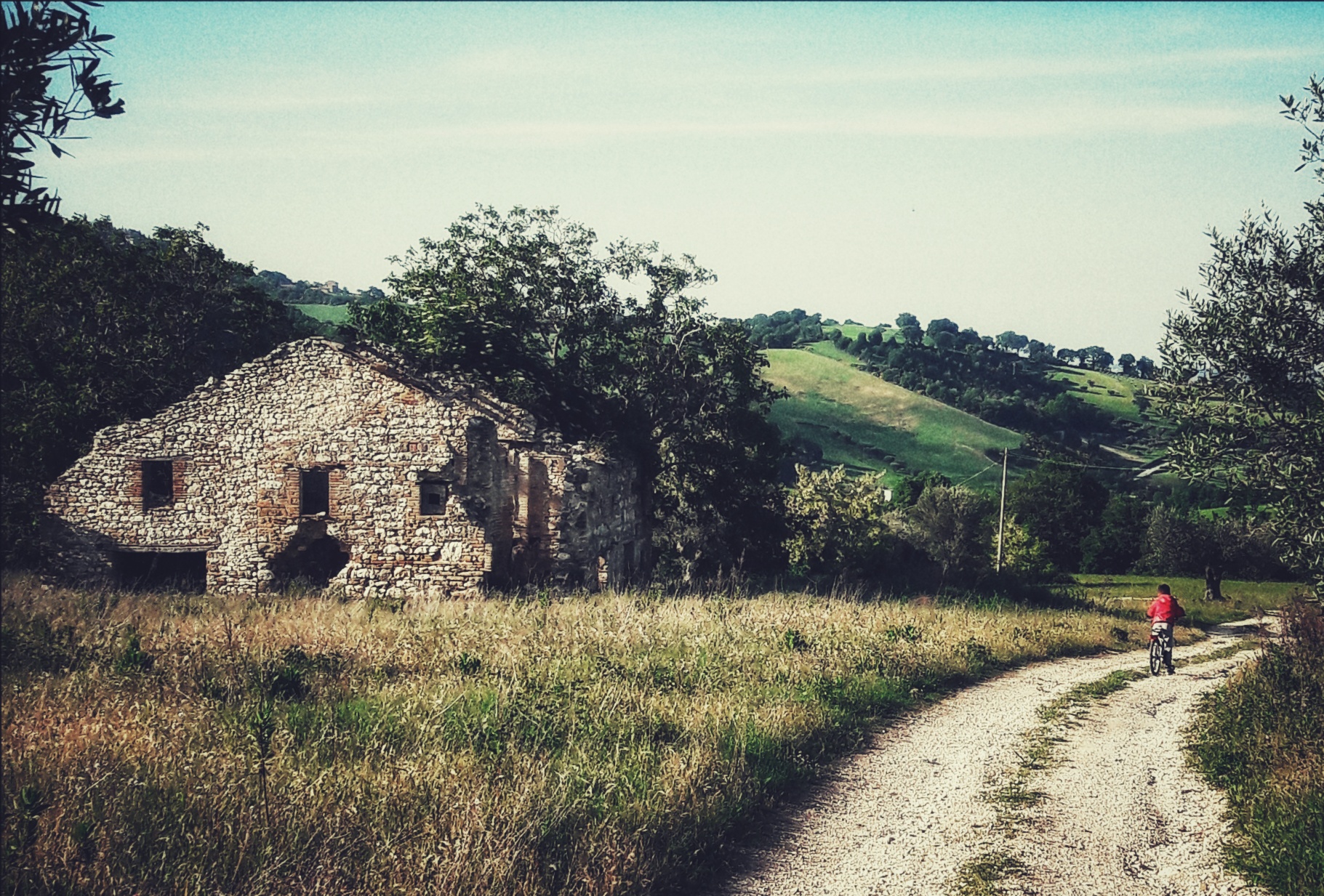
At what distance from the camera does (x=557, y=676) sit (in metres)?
9.77

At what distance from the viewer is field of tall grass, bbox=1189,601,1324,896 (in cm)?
661

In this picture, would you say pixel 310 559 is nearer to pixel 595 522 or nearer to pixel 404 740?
pixel 595 522

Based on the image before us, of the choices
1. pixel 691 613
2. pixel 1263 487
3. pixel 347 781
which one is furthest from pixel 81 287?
pixel 1263 487

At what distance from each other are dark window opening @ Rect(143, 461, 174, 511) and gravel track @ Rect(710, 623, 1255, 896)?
17886 mm

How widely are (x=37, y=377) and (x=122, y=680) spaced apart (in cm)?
2047

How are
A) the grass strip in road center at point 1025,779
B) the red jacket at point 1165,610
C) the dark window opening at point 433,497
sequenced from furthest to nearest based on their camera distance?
1. the dark window opening at point 433,497
2. the red jacket at point 1165,610
3. the grass strip in road center at point 1025,779

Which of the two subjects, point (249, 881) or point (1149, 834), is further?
point (1149, 834)

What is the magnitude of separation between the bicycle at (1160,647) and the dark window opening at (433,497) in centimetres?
1452

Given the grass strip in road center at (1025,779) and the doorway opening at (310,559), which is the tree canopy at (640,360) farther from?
the grass strip in road center at (1025,779)

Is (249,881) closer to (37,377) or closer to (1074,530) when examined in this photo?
(37,377)

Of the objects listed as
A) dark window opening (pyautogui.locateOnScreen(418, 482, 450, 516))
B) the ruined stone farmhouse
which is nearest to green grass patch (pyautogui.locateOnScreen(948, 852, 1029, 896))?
the ruined stone farmhouse

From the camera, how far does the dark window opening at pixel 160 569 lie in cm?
2091

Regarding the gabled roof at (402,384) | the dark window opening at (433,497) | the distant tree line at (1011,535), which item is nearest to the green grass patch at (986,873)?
the dark window opening at (433,497)

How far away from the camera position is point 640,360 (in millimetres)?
28531
